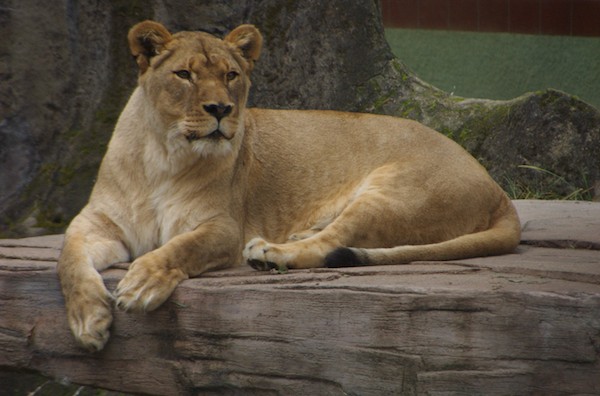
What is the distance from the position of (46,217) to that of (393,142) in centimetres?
193

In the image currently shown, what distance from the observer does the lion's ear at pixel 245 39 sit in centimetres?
412

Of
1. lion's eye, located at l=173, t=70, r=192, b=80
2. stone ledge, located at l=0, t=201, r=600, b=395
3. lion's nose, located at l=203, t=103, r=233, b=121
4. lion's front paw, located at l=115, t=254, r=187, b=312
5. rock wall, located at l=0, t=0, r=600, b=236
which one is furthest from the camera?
rock wall, located at l=0, t=0, r=600, b=236

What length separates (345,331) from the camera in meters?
3.29

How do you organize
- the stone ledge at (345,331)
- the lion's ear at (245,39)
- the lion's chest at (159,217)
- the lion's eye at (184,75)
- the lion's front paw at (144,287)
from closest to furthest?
the stone ledge at (345,331) < the lion's front paw at (144,287) < the lion's eye at (184,75) < the lion's chest at (159,217) < the lion's ear at (245,39)

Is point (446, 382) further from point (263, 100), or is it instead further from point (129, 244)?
point (263, 100)

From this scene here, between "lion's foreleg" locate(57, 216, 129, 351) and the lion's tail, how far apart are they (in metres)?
0.81

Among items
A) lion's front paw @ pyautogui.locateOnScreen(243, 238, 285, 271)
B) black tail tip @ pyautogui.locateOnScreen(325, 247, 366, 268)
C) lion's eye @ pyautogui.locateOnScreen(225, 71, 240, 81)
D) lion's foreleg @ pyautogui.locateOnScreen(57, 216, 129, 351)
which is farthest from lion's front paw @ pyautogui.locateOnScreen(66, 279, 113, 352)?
lion's eye @ pyautogui.locateOnScreen(225, 71, 240, 81)

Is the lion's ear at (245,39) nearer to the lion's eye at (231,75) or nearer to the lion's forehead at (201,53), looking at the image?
the lion's forehead at (201,53)

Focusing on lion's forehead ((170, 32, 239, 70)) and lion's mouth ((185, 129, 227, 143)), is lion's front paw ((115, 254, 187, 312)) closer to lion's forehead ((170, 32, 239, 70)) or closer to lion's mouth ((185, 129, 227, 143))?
lion's mouth ((185, 129, 227, 143))

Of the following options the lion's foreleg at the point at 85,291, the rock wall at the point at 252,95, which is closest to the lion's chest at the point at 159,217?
the lion's foreleg at the point at 85,291

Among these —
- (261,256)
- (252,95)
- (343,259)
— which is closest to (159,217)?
(261,256)

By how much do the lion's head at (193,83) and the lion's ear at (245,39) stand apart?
3 centimetres

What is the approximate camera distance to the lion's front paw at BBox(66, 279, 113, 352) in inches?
141

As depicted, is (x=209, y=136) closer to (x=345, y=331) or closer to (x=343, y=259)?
(x=343, y=259)
